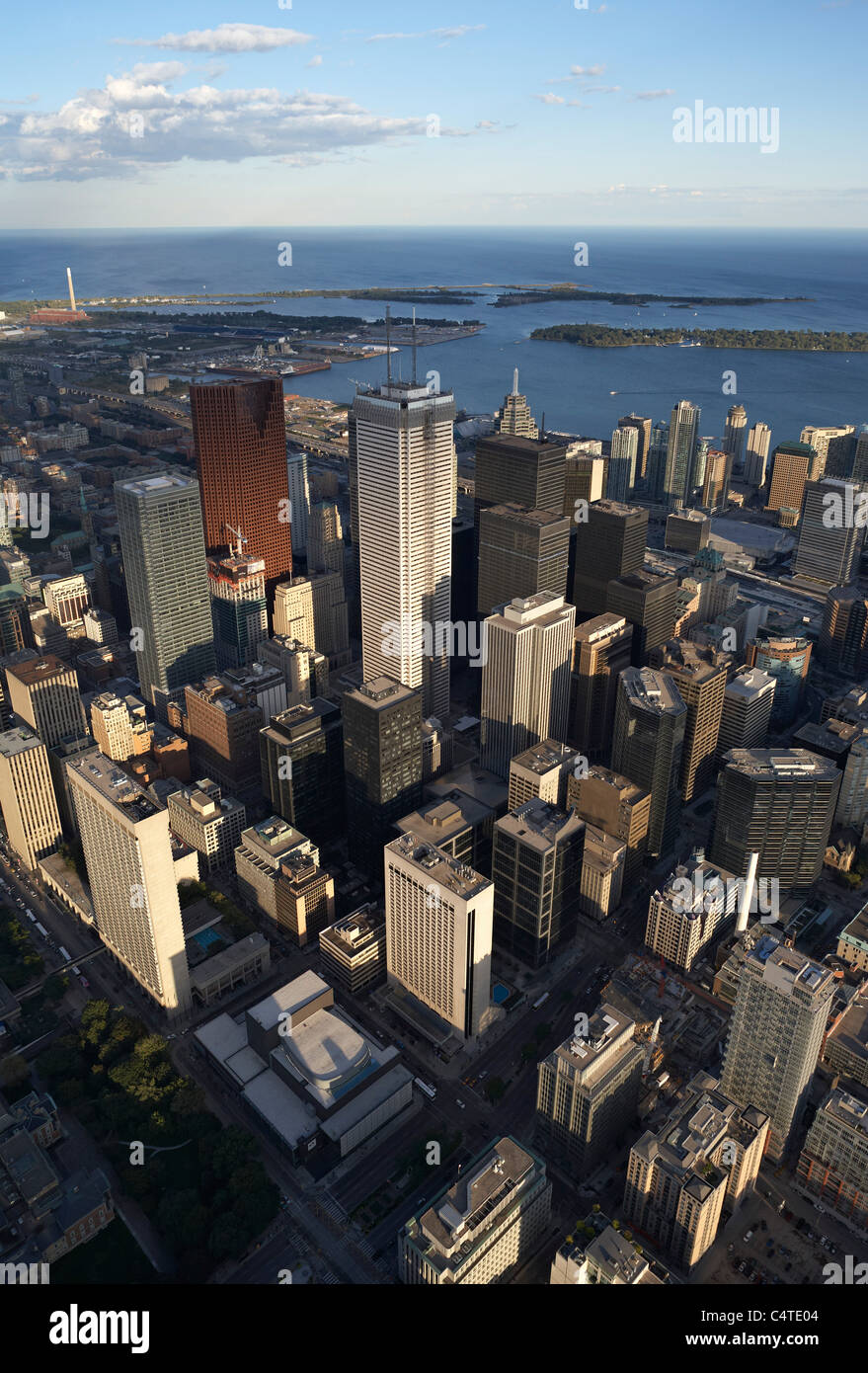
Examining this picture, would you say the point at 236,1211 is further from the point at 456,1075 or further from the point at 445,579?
the point at 445,579

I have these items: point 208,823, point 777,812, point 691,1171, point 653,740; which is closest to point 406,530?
point 653,740

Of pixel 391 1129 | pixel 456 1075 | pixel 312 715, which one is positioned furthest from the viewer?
pixel 312 715

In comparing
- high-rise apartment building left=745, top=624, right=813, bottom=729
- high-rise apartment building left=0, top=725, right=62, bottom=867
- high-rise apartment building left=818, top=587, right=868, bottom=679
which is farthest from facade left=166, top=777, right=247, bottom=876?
high-rise apartment building left=818, top=587, right=868, bottom=679

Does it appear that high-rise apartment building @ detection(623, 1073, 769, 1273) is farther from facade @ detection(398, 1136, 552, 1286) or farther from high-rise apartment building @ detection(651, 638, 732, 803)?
high-rise apartment building @ detection(651, 638, 732, 803)

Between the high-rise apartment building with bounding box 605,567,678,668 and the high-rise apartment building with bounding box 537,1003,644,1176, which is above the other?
the high-rise apartment building with bounding box 605,567,678,668

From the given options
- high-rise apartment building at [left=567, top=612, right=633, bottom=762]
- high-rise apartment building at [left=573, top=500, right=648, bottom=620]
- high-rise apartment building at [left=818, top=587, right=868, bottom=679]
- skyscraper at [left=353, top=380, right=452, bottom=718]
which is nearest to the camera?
skyscraper at [left=353, top=380, right=452, bottom=718]

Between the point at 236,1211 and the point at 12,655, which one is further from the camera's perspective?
the point at 12,655

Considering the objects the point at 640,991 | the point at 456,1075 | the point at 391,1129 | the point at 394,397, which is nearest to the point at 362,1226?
the point at 391,1129
